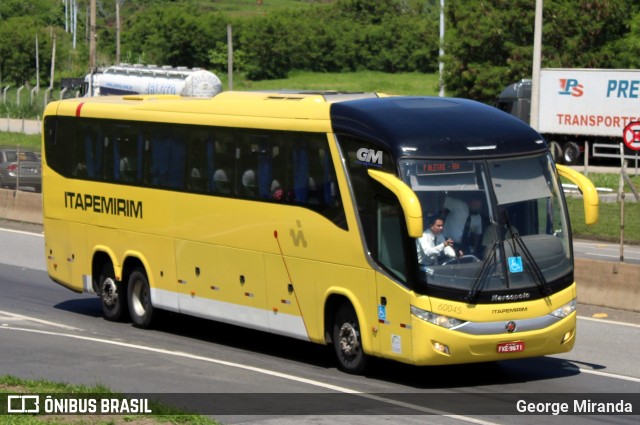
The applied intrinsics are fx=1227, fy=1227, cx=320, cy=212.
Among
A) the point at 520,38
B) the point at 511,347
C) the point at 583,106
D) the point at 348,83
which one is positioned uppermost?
the point at 520,38

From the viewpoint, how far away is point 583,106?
2066 inches

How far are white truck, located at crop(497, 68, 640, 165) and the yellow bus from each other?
37167 mm

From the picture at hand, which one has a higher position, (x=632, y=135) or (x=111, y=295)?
(x=632, y=135)

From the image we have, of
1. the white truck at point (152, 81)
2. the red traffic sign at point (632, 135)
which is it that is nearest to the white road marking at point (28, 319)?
the red traffic sign at point (632, 135)

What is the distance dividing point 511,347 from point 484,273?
83 centimetres

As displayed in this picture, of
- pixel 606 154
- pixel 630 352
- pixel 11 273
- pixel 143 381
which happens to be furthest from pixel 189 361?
pixel 606 154

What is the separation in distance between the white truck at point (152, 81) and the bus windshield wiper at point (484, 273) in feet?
137

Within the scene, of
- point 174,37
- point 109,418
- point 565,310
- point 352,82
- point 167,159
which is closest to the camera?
point 109,418

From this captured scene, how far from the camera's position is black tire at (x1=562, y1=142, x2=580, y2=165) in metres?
52.9

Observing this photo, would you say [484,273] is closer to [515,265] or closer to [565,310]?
[515,265]

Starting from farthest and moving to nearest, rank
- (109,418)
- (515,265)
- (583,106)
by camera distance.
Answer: (583,106) → (515,265) → (109,418)

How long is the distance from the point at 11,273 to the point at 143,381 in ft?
36.8

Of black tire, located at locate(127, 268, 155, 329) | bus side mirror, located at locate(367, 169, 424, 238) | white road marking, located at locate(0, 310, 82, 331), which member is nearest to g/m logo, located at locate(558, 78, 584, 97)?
white road marking, located at locate(0, 310, 82, 331)

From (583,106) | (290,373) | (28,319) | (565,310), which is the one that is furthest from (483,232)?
(583,106)
